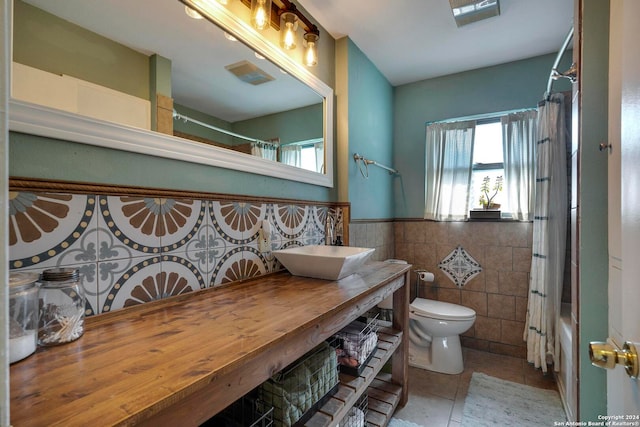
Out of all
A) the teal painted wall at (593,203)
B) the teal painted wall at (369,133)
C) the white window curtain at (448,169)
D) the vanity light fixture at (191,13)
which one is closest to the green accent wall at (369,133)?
the teal painted wall at (369,133)

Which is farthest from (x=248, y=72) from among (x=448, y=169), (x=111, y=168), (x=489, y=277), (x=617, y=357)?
(x=489, y=277)

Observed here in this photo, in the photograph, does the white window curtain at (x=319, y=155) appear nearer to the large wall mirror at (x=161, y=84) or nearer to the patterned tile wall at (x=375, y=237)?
the large wall mirror at (x=161, y=84)

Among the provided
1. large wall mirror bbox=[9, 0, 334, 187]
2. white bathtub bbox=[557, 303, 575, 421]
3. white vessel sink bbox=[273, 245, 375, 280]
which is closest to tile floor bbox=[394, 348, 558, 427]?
white bathtub bbox=[557, 303, 575, 421]

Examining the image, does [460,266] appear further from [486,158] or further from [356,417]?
[356,417]

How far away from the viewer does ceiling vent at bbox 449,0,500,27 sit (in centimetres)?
175

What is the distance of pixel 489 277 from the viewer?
8.25ft

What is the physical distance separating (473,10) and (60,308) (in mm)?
2517

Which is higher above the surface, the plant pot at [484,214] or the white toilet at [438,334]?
the plant pot at [484,214]

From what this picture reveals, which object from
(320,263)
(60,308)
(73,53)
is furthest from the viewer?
(320,263)

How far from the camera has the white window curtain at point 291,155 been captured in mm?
1620

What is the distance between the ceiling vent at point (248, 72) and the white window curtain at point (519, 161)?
6.97 feet

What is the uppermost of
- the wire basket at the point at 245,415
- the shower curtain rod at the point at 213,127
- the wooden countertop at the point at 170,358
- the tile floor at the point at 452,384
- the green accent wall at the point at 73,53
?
the green accent wall at the point at 73,53

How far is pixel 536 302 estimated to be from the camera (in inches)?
81.5

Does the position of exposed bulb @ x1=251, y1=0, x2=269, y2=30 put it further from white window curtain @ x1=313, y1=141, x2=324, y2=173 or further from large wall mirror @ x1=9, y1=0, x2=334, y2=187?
white window curtain @ x1=313, y1=141, x2=324, y2=173
